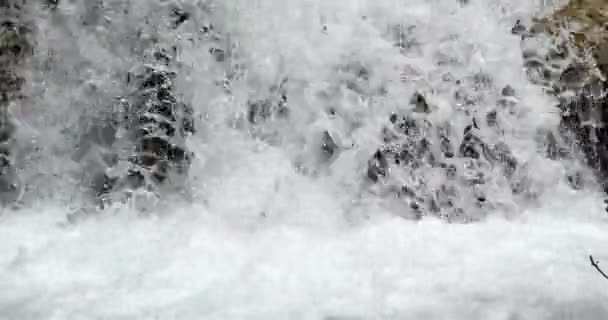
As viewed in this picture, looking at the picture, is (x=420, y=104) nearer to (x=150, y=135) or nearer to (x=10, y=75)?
(x=150, y=135)

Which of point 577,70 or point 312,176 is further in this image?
point 577,70

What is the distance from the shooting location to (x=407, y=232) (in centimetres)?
525

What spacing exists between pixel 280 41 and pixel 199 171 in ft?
4.26

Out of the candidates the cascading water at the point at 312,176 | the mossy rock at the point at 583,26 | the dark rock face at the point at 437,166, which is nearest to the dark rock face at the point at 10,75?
the cascading water at the point at 312,176

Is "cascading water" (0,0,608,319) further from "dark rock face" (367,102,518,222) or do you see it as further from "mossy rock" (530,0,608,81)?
"mossy rock" (530,0,608,81)

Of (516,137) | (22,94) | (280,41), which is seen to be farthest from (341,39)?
(22,94)

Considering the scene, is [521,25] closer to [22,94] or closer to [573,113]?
[573,113]

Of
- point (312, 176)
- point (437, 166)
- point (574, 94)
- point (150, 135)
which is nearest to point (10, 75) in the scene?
point (150, 135)

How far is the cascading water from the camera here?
4.25 m

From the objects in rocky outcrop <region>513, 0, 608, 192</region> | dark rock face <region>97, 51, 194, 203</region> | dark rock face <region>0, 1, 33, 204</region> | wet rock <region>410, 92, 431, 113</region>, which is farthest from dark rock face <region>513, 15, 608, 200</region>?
dark rock face <region>0, 1, 33, 204</region>

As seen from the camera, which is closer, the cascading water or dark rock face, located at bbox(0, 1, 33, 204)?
the cascading water

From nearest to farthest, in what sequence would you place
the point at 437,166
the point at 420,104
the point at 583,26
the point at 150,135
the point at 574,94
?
the point at 150,135 < the point at 437,166 < the point at 420,104 < the point at 574,94 < the point at 583,26

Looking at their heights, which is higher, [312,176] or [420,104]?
[420,104]

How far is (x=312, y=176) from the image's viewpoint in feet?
18.3
